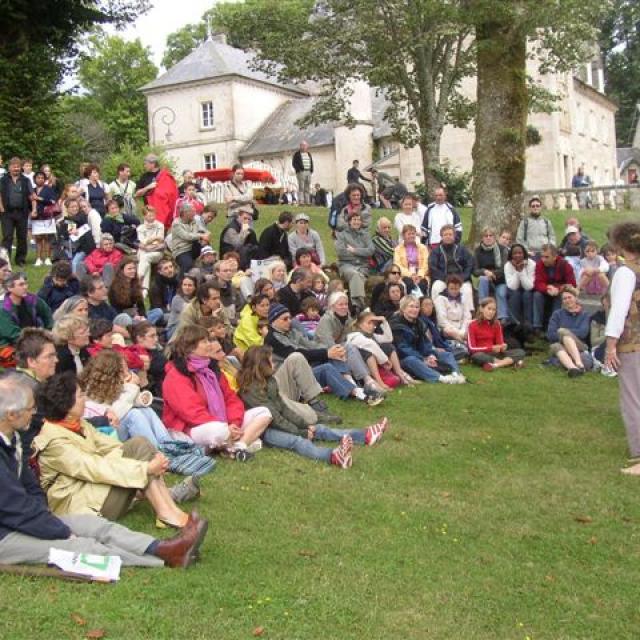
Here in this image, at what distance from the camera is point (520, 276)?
1429 cm

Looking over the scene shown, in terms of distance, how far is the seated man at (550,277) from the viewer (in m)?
14.1

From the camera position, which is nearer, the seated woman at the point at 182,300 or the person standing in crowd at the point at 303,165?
the seated woman at the point at 182,300

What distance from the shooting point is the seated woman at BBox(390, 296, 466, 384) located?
39.8 ft

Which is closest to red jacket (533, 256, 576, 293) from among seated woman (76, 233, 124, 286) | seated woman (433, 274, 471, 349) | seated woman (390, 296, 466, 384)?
seated woman (433, 274, 471, 349)

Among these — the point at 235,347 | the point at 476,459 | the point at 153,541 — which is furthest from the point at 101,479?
the point at 235,347

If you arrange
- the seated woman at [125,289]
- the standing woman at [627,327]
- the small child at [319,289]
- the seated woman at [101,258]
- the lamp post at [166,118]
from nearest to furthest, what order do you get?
the standing woman at [627,327] → the seated woman at [125,289] → the small child at [319,289] → the seated woman at [101,258] → the lamp post at [166,118]

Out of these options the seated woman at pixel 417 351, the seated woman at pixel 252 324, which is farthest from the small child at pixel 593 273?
the seated woman at pixel 252 324

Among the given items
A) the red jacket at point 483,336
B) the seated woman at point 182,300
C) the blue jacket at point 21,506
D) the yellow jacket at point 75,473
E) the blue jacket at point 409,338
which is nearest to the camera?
the blue jacket at point 21,506

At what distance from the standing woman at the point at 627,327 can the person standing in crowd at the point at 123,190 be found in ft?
34.3

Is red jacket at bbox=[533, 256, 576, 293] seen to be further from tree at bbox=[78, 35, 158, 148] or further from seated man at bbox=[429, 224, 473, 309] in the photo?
tree at bbox=[78, 35, 158, 148]

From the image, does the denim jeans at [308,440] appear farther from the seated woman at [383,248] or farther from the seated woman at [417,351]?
the seated woman at [383,248]

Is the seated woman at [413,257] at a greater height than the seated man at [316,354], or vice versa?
the seated woman at [413,257]

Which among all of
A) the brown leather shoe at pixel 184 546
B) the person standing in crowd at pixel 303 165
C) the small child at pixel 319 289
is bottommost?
the brown leather shoe at pixel 184 546

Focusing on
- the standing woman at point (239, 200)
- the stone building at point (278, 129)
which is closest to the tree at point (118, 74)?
the stone building at point (278, 129)
